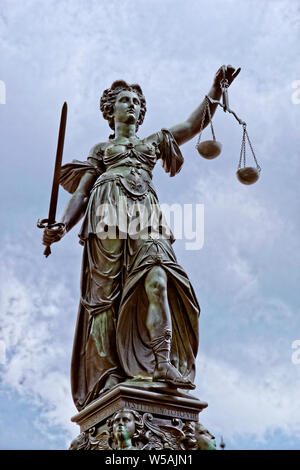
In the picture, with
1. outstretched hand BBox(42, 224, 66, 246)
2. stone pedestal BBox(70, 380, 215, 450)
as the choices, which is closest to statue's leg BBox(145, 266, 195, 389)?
stone pedestal BBox(70, 380, 215, 450)

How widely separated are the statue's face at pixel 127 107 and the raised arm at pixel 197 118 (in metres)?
0.44

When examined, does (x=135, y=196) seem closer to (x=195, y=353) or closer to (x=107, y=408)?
(x=195, y=353)

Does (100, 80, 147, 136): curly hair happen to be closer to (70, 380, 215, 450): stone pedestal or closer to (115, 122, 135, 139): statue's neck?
(115, 122, 135, 139): statue's neck

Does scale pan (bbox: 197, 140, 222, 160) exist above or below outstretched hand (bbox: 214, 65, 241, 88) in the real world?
below

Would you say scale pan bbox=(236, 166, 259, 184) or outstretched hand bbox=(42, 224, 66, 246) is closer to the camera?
outstretched hand bbox=(42, 224, 66, 246)

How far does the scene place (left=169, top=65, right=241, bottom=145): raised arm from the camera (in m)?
9.72

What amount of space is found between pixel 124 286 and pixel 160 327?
66 cm

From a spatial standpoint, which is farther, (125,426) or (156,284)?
(156,284)

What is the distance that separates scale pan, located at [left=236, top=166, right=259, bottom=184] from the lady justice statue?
0.91 metres

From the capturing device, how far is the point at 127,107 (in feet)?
31.5

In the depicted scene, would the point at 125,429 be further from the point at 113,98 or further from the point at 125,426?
the point at 113,98

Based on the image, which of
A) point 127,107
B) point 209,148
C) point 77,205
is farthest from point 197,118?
point 77,205

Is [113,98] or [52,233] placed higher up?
[113,98]

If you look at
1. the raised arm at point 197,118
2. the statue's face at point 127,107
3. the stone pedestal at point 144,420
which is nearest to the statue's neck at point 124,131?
the statue's face at point 127,107
